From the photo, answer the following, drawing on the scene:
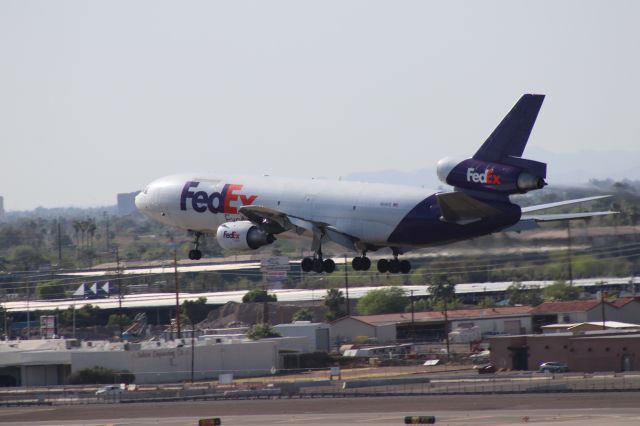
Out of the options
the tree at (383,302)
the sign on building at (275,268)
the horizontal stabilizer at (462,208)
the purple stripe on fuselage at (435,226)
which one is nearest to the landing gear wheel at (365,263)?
the purple stripe on fuselage at (435,226)

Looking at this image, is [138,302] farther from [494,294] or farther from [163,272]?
[494,294]

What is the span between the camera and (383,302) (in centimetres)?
13812

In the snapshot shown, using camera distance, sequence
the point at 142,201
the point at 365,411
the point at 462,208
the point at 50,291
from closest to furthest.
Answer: the point at 462,208, the point at 365,411, the point at 142,201, the point at 50,291

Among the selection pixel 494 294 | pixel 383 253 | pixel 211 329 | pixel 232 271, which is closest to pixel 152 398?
pixel 383 253

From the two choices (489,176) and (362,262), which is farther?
(362,262)

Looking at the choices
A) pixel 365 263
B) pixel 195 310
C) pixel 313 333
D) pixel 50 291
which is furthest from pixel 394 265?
pixel 50 291

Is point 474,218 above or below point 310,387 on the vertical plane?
above

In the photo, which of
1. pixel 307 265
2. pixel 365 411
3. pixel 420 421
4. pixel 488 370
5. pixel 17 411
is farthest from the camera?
pixel 488 370

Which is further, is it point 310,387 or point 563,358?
point 563,358

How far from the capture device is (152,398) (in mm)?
85438

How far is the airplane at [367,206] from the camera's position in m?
64.8

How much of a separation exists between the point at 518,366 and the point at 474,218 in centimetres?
3418

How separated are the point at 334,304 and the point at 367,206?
2760 inches

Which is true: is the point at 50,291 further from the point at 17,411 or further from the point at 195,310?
the point at 17,411
